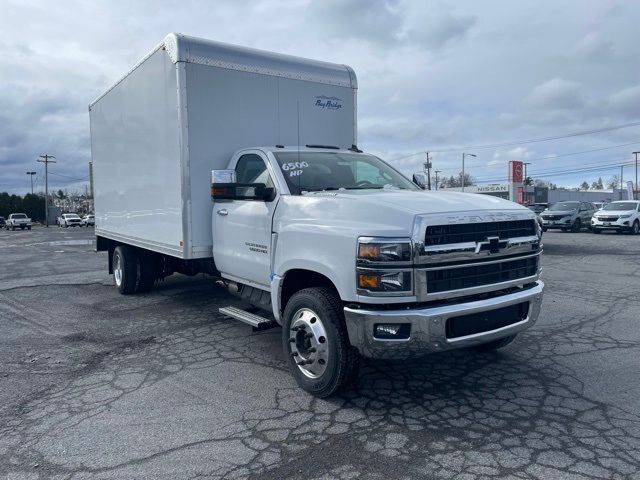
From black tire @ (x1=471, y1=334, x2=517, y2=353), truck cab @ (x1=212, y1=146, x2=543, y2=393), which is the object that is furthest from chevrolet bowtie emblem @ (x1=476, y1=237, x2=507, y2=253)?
black tire @ (x1=471, y1=334, x2=517, y2=353)

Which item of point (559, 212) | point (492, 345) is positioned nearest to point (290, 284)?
point (492, 345)

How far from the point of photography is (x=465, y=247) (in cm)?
394

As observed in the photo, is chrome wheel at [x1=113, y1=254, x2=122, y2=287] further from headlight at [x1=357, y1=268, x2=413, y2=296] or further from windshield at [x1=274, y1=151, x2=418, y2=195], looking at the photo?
headlight at [x1=357, y1=268, x2=413, y2=296]

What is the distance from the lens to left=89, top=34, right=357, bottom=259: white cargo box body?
19.5 ft

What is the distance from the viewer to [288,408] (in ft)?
13.4

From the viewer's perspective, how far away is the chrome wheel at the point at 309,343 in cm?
416

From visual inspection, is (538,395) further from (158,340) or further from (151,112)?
(151,112)

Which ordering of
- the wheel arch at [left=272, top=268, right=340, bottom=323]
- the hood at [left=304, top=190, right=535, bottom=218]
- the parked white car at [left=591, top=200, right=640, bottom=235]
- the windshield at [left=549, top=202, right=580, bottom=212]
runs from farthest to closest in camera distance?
the windshield at [left=549, top=202, right=580, bottom=212] → the parked white car at [left=591, top=200, right=640, bottom=235] → the wheel arch at [left=272, top=268, right=340, bottom=323] → the hood at [left=304, top=190, right=535, bottom=218]

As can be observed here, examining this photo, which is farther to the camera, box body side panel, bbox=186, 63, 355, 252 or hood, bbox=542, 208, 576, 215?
hood, bbox=542, 208, 576, 215

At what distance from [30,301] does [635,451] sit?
8508 millimetres

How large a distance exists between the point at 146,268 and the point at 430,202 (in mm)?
5934

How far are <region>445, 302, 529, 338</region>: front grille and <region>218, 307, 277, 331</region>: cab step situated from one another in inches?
75.3

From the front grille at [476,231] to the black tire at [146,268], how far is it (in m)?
6.07

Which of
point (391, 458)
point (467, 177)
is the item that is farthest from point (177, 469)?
point (467, 177)
